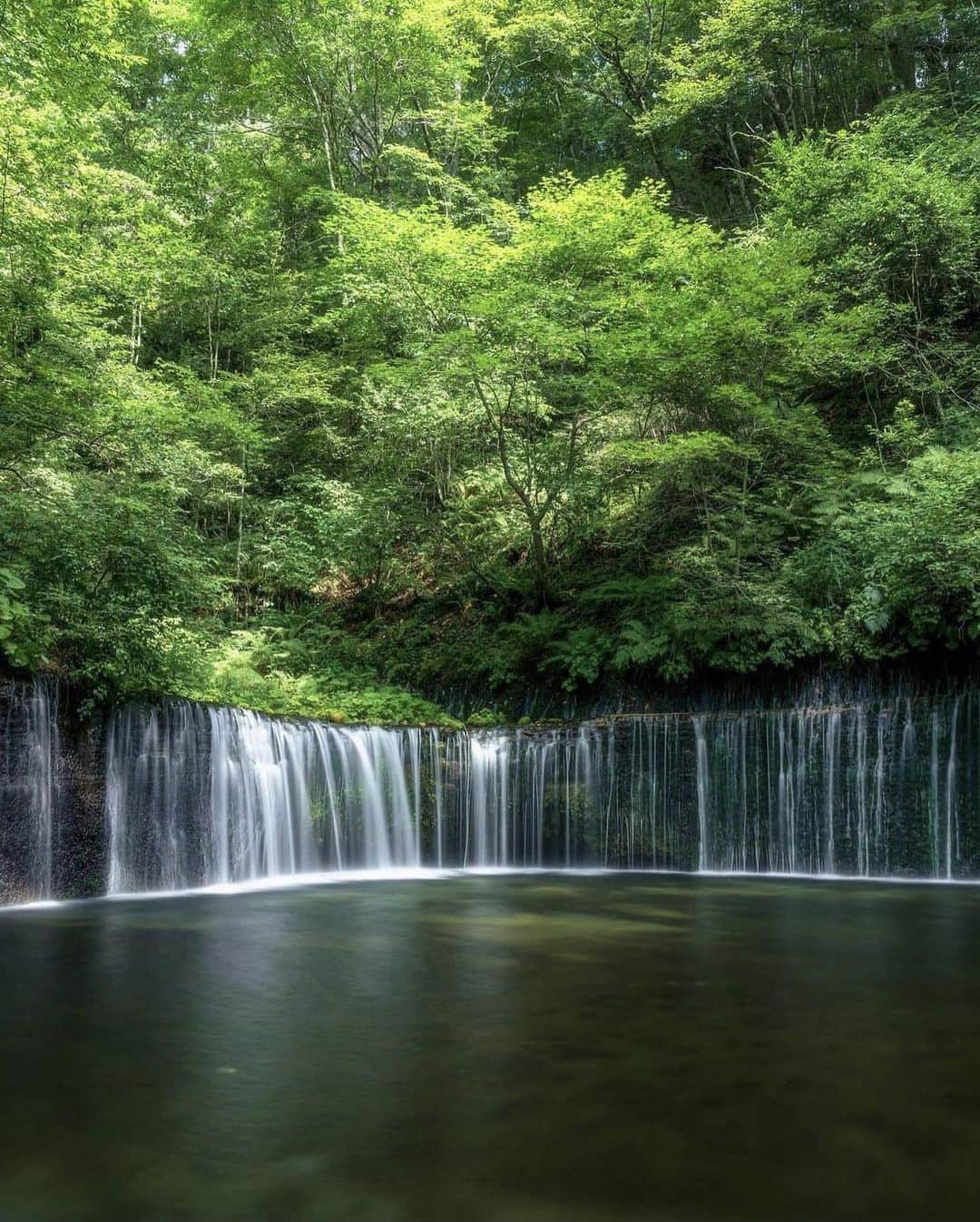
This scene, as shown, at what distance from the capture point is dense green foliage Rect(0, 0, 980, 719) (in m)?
12.8

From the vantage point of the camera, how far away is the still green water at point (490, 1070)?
10.7 ft

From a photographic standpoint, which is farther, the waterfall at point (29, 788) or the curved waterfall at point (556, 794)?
the curved waterfall at point (556, 794)

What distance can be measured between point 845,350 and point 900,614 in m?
4.97

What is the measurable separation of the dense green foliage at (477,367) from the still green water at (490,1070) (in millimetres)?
4686

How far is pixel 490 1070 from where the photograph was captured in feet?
14.7

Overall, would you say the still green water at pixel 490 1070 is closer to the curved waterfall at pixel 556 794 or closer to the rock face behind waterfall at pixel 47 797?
the rock face behind waterfall at pixel 47 797

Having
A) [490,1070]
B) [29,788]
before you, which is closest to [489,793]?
[29,788]

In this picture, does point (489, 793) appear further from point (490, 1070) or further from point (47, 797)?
point (490, 1070)

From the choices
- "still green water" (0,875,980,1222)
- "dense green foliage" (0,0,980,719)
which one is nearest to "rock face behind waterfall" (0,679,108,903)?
"dense green foliage" (0,0,980,719)

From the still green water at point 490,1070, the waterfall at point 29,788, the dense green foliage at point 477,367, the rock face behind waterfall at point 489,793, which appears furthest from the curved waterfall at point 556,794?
the still green water at point 490,1070

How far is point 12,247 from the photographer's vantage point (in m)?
13.6

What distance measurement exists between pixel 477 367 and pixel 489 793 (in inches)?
252

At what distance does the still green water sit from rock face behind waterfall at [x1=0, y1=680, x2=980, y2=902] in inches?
81.1

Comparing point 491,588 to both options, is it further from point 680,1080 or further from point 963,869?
point 680,1080
